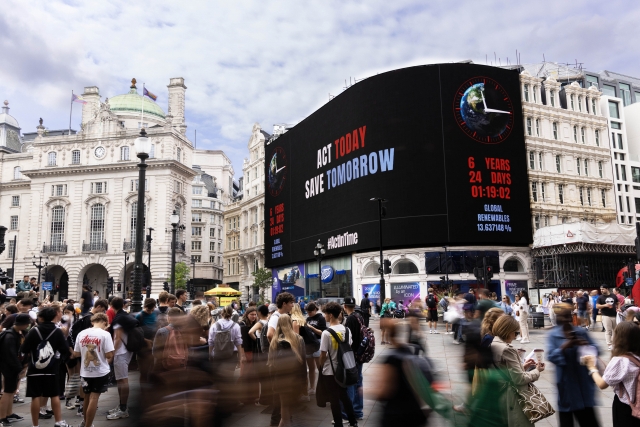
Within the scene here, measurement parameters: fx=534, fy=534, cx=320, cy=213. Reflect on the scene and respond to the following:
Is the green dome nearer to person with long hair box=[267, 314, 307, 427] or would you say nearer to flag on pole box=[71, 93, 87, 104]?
flag on pole box=[71, 93, 87, 104]

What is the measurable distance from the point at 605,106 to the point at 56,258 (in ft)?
228

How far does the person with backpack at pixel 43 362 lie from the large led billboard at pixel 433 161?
3728 centimetres

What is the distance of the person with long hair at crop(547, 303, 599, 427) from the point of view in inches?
237

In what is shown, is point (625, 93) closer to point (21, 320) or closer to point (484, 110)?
point (484, 110)

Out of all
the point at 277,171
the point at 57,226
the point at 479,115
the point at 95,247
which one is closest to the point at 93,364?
the point at 479,115

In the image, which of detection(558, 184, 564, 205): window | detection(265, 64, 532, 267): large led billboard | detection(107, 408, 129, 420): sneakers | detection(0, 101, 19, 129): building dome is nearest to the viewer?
detection(107, 408, 129, 420): sneakers

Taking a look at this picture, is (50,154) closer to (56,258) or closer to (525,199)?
(56,258)

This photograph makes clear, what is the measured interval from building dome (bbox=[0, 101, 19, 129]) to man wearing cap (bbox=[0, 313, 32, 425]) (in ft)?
305

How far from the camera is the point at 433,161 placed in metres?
44.0

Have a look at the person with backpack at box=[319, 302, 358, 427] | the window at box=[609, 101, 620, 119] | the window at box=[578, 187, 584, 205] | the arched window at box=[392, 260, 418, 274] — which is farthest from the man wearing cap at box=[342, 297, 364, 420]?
the window at box=[609, 101, 620, 119]

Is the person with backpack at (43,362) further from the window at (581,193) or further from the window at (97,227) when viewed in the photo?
the window at (97,227)

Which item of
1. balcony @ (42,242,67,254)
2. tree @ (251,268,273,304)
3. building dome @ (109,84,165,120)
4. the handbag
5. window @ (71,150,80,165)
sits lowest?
the handbag

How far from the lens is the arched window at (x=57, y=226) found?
228 feet

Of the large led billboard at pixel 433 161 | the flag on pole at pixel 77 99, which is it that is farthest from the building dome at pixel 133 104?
the large led billboard at pixel 433 161
